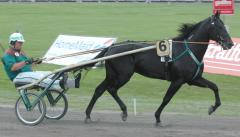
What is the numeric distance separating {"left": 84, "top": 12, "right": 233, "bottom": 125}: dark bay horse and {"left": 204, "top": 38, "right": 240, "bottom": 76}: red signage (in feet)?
23.8

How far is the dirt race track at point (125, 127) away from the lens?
9344 millimetres

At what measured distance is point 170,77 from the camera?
1016 centimetres

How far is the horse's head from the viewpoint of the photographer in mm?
9969

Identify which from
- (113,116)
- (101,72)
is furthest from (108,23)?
(113,116)

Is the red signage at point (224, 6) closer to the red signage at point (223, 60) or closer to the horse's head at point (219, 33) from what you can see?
the red signage at point (223, 60)

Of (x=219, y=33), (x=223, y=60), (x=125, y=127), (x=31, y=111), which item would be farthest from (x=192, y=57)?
(x=223, y=60)

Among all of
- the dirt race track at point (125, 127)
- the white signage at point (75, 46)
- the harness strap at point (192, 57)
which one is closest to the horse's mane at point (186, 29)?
the harness strap at point (192, 57)

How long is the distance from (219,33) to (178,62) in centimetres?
79

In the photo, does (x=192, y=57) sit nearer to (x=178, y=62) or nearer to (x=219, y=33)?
(x=178, y=62)

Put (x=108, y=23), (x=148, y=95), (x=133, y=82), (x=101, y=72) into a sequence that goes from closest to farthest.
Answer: (x=148, y=95) → (x=133, y=82) → (x=101, y=72) → (x=108, y=23)

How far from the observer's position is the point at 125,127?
996 centimetres

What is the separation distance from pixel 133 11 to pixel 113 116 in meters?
36.2

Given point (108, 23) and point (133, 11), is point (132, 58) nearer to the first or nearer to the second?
point (108, 23)

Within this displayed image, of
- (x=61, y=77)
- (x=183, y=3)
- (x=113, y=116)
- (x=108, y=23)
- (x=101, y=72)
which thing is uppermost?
(x=61, y=77)
